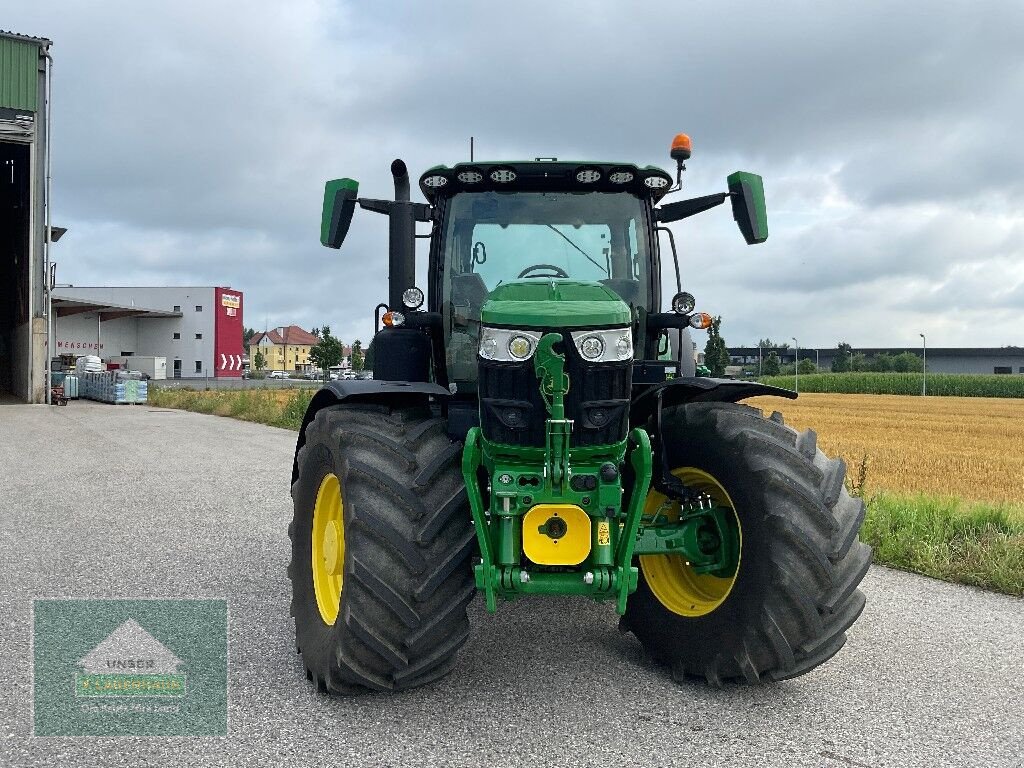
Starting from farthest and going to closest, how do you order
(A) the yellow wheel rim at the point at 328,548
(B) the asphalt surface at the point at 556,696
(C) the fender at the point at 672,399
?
(A) the yellow wheel rim at the point at 328,548, (C) the fender at the point at 672,399, (B) the asphalt surface at the point at 556,696

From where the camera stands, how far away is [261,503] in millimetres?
8742

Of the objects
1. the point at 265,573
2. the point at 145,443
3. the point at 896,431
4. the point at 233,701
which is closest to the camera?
the point at 233,701

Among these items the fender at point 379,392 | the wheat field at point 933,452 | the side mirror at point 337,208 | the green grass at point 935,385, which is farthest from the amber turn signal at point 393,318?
the green grass at point 935,385

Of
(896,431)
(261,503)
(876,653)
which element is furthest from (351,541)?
(896,431)

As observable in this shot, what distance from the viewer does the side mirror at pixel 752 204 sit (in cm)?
429

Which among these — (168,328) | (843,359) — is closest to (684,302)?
(168,328)

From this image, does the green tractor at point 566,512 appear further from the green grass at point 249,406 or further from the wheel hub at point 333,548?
the green grass at point 249,406

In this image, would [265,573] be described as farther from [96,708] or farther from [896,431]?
[896,431]

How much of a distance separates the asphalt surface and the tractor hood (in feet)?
5.03

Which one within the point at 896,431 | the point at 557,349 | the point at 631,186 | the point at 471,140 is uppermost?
the point at 471,140

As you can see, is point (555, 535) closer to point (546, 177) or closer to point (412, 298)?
point (412, 298)

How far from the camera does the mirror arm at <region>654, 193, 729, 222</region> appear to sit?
4.46m

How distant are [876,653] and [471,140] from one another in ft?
11.8

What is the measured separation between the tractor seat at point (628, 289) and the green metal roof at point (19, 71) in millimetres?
26474
